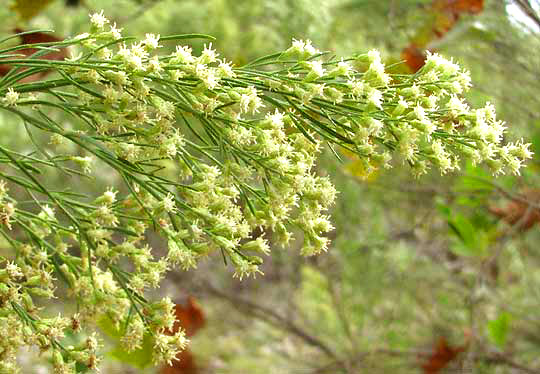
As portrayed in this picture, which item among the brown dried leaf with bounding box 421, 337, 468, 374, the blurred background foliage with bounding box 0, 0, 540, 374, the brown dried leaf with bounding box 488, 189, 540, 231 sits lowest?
the brown dried leaf with bounding box 421, 337, 468, 374

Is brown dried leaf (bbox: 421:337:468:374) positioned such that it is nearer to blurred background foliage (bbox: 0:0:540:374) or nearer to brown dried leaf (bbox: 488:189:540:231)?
blurred background foliage (bbox: 0:0:540:374)

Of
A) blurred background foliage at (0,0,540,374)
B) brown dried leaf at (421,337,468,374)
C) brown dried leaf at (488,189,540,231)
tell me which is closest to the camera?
brown dried leaf at (488,189,540,231)

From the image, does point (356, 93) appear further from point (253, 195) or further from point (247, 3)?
point (247, 3)

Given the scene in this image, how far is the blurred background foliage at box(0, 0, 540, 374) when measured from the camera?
160cm

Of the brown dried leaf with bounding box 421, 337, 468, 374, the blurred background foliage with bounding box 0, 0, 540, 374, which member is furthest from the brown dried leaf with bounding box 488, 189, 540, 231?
the brown dried leaf with bounding box 421, 337, 468, 374

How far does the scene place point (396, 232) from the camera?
2.23 metres

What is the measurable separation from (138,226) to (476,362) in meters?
1.32

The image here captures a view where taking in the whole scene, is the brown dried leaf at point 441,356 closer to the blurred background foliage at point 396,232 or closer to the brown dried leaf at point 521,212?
the blurred background foliage at point 396,232

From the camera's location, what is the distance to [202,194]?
71cm

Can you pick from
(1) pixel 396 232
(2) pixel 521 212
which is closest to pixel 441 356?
(1) pixel 396 232

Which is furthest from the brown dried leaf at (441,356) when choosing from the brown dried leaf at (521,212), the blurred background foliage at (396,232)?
the brown dried leaf at (521,212)

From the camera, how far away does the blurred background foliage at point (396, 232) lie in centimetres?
160

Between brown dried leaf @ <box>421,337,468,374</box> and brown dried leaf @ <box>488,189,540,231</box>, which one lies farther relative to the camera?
brown dried leaf @ <box>421,337,468,374</box>

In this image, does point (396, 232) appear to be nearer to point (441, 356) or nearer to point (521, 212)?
point (441, 356)
